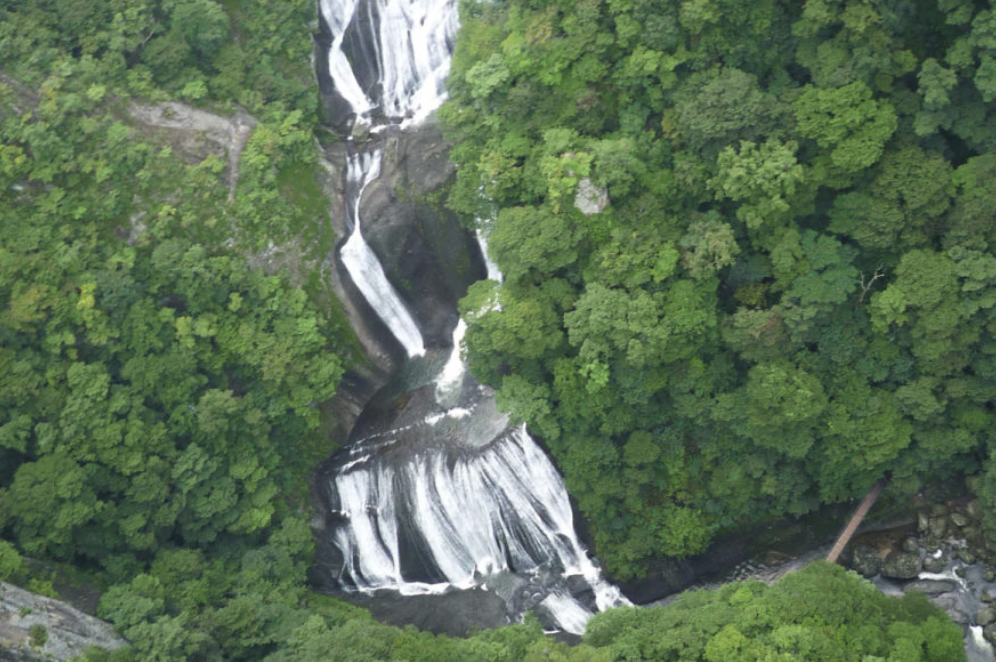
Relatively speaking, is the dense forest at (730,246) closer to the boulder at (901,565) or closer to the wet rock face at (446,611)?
the boulder at (901,565)

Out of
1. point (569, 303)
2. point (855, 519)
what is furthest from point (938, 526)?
point (569, 303)

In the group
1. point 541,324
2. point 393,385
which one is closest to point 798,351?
A: point 541,324

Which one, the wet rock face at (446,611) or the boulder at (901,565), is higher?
the wet rock face at (446,611)

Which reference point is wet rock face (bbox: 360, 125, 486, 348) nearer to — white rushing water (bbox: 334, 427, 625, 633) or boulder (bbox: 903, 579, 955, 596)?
white rushing water (bbox: 334, 427, 625, 633)

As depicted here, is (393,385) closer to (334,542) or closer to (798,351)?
(334,542)

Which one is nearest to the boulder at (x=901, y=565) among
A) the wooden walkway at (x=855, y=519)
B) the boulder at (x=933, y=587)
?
the boulder at (x=933, y=587)

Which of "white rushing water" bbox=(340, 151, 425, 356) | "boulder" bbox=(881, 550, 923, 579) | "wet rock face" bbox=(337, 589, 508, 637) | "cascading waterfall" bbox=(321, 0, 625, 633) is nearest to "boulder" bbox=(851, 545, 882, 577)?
"boulder" bbox=(881, 550, 923, 579)

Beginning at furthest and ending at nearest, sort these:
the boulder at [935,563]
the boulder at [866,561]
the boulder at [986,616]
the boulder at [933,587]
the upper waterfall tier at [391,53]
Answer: the upper waterfall tier at [391,53] < the boulder at [866,561] < the boulder at [935,563] < the boulder at [933,587] < the boulder at [986,616]
